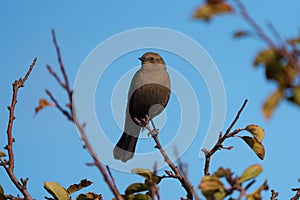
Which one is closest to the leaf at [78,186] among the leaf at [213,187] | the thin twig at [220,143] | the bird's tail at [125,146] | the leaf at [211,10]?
the thin twig at [220,143]

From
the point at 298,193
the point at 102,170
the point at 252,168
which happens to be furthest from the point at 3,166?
the point at 298,193

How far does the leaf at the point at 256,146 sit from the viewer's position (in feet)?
11.0

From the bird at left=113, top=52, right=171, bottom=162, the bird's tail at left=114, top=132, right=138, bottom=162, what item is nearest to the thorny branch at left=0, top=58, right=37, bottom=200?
the bird's tail at left=114, top=132, right=138, bottom=162

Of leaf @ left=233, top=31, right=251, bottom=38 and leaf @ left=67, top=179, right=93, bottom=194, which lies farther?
leaf @ left=67, top=179, right=93, bottom=194

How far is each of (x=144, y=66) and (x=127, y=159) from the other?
2.85 metres

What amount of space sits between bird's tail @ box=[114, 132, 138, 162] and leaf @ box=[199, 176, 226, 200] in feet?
12.6

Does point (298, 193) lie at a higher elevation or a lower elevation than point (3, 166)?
lower

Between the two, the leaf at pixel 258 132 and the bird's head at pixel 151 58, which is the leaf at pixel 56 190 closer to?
the leaf at pixel 258 132

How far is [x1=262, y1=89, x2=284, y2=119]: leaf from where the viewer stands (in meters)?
1.41

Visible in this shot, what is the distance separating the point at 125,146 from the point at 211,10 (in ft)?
18.4

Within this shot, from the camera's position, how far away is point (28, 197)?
257 centimetres

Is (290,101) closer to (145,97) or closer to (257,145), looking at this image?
(257,145)

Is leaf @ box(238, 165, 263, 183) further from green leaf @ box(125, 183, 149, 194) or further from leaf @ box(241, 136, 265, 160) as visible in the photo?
leaf @ box(241, 136, 265, 160)

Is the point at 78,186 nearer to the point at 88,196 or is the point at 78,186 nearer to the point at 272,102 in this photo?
the point at 88,196
